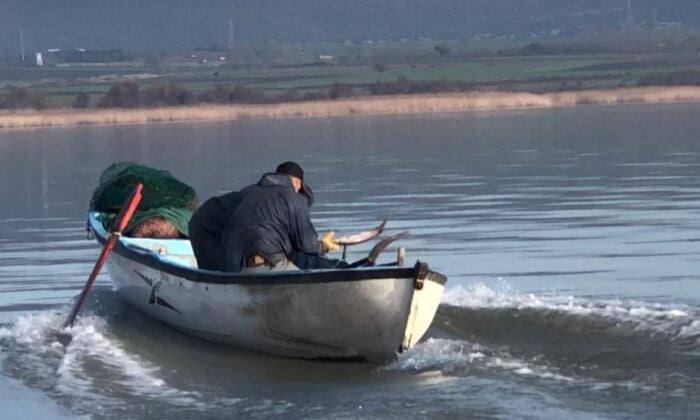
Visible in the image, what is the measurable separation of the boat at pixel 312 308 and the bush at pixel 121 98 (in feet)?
192

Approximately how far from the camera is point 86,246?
22.9 m

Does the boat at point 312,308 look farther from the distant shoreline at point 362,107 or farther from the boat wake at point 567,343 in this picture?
the distant shoreline at point 362,107

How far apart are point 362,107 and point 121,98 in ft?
51.7

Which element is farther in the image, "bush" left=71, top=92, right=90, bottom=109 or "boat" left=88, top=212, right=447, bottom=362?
"bush" left=71, top=92, right=90, bottom=109

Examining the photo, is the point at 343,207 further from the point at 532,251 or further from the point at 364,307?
the point at 364,307

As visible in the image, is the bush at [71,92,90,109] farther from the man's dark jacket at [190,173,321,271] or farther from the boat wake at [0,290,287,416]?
the man's dark jacket at [190,173,321,271]

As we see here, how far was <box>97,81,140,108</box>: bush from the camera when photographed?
74.6 m

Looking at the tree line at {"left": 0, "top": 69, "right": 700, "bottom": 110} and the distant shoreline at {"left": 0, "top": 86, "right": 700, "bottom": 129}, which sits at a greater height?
the distant shoreline at {"left": 0, "top": 86, "right": 700, "bottom": 129}

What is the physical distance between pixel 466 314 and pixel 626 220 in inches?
295

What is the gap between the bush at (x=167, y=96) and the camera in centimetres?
7488

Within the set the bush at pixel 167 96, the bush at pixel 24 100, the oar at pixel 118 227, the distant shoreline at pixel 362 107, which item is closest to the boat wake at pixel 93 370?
the oar at pixel 118 227

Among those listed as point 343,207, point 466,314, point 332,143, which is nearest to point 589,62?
point 332,143

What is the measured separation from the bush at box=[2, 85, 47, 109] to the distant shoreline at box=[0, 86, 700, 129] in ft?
22.2

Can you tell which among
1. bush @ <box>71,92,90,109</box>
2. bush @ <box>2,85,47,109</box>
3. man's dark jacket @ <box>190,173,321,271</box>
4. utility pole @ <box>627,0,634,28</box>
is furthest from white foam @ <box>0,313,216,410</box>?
utility pole @ <box>627,0,634,28</box>
